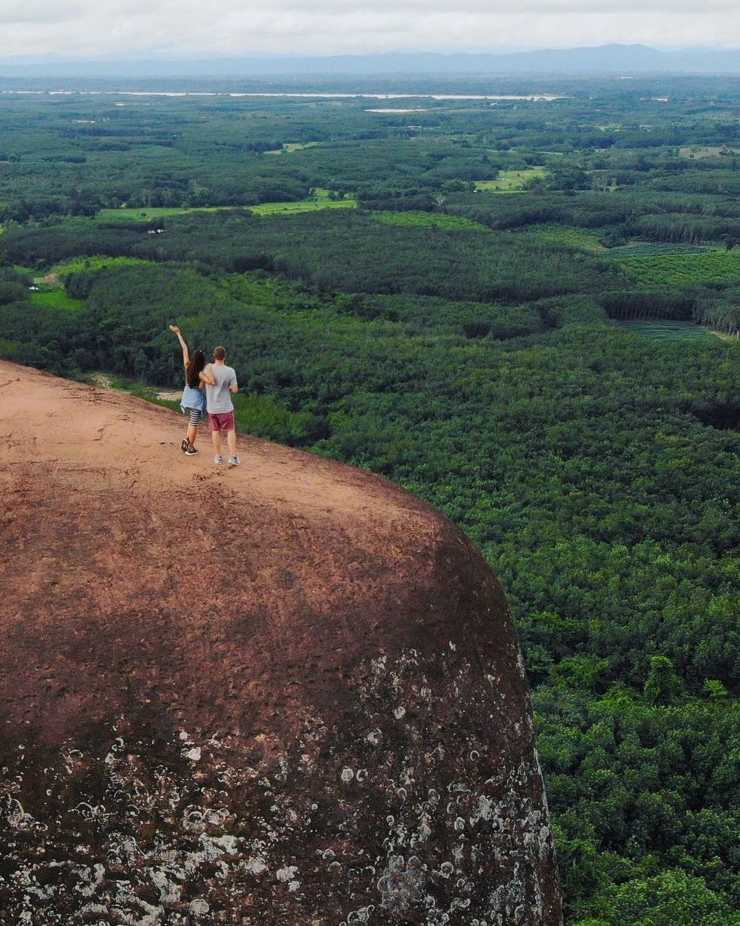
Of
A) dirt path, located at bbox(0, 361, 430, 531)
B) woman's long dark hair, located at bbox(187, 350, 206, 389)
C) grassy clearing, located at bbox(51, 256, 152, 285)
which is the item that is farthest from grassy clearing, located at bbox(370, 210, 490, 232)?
woman's long dark hair, located at bbox(187, 350, 206, 389)

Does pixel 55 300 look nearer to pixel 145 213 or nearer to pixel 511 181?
pixel 145 213

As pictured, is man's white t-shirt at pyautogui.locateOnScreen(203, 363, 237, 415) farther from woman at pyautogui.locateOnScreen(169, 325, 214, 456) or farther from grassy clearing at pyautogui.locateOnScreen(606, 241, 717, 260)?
grassy clearing at pyautogui.locateOnScreen(606, 241, 717, 260)

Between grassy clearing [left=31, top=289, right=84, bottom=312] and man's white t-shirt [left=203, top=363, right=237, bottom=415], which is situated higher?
man's white t-shirt [left=203, top=363, right=237, bottom=415]

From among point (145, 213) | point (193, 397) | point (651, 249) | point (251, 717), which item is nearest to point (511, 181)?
point (651, 249)

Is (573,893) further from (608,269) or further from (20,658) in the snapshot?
(608,269)

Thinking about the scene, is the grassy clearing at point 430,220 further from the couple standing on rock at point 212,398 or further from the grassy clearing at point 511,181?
the couple standing on rock at point 212,398

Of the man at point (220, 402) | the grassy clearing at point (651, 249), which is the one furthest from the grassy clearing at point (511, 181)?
the man at point (220, 402)

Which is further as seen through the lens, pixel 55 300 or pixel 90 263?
pixel 90 263
